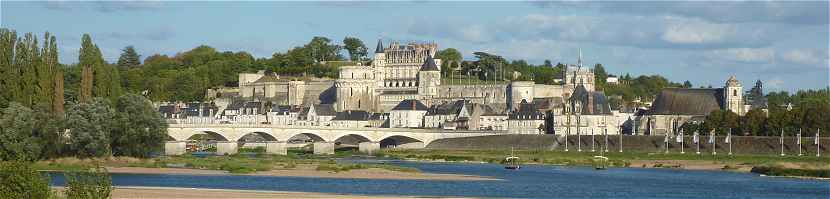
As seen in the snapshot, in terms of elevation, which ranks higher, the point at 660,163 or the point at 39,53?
the point at 39,53

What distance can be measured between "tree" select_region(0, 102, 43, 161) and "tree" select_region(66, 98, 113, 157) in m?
1.89

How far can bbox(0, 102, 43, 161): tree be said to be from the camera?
2778 inches

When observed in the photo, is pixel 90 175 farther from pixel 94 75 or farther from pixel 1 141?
pixel 94 75

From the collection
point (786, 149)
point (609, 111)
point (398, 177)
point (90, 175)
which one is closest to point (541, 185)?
point (398, 177)

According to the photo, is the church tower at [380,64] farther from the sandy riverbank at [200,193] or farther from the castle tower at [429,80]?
the sandy riverbank at [200,193]

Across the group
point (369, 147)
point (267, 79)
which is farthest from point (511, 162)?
point (267, 79)

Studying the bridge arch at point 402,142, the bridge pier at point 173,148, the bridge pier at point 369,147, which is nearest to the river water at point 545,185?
the bridge pier at point 173,148

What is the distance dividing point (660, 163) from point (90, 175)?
2485 inches

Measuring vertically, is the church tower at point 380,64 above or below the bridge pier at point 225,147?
above

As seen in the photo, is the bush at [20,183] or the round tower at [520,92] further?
the round tower at [520,92]

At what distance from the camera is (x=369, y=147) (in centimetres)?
11419

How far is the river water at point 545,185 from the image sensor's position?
5750cm

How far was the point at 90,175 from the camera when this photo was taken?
3506 cm

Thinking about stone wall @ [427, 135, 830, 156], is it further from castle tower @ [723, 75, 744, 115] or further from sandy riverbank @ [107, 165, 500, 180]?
sandy riverbank @ [107, 165, 500, 180]
